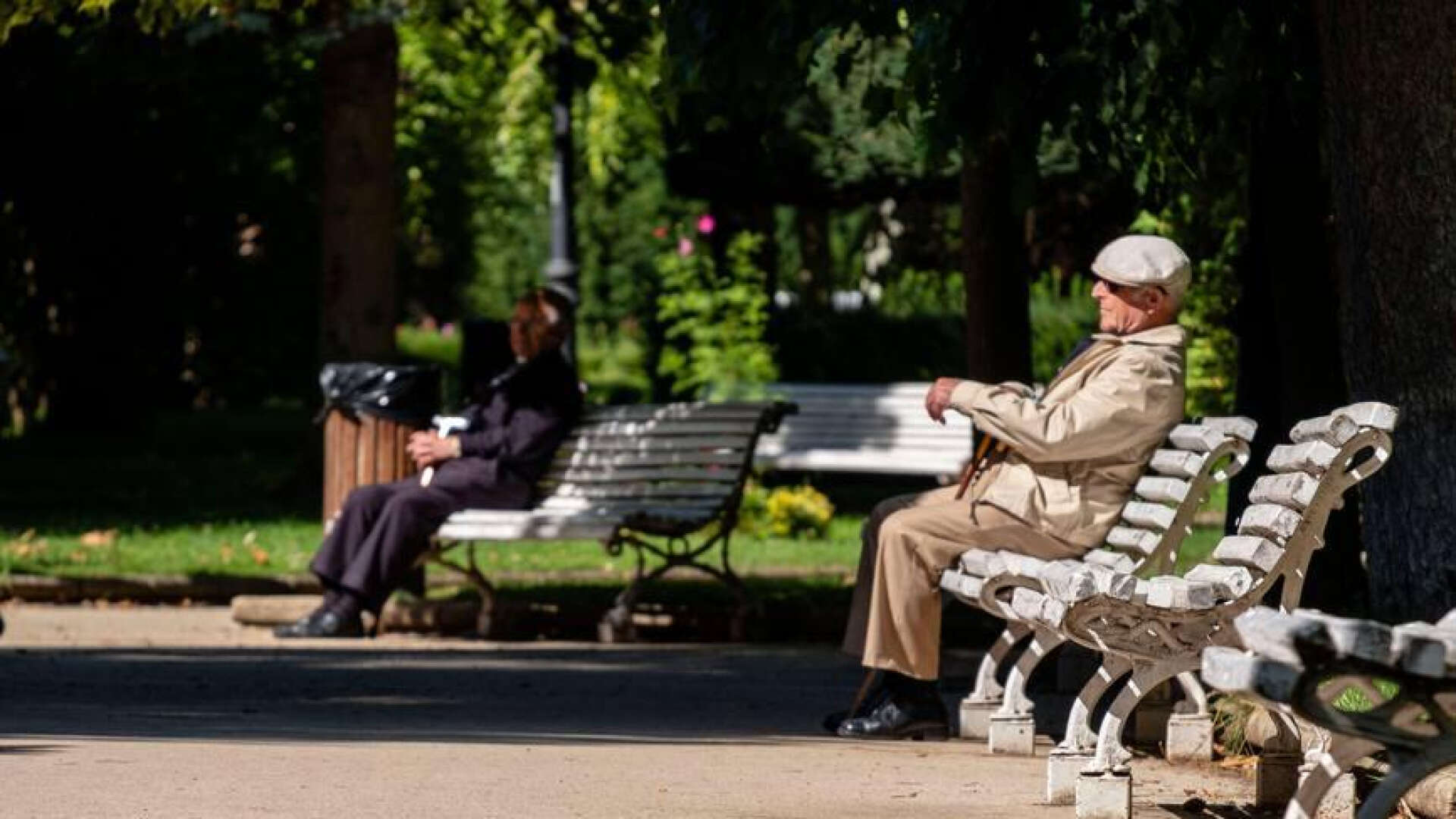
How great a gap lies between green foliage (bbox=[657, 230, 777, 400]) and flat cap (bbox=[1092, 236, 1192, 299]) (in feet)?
34.0

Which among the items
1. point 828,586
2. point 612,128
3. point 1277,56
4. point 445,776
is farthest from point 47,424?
point 445,776

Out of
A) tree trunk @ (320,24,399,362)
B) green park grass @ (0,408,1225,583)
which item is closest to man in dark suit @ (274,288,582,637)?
green park grass @ (0,408,1225,583)

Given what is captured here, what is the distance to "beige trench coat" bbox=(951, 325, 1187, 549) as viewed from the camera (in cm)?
863

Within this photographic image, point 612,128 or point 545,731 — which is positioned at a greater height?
point 612,128

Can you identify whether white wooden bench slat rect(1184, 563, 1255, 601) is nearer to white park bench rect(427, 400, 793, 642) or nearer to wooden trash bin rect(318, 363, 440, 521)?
white park bench rect(427, 400, 793, 642)

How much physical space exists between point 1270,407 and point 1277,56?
1.39m

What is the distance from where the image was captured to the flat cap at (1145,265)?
868 cm

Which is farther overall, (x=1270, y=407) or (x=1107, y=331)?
(x=1270, y=407)

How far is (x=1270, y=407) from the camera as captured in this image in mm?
11117

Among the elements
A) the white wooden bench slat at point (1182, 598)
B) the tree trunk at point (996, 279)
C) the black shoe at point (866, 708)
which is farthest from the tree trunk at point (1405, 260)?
the tree trunk at point (996, 279)

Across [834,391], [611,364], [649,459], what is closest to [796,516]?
[834,391]

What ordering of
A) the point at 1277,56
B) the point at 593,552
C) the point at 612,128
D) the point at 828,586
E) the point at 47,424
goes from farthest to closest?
the point at 612,128 < the point at 47,424 < the point at 593,552 < the point at 828,586 < the point at 1277,56

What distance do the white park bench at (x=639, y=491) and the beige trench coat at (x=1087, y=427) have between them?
374 centimetres

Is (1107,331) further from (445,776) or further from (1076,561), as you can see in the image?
(445,776)
